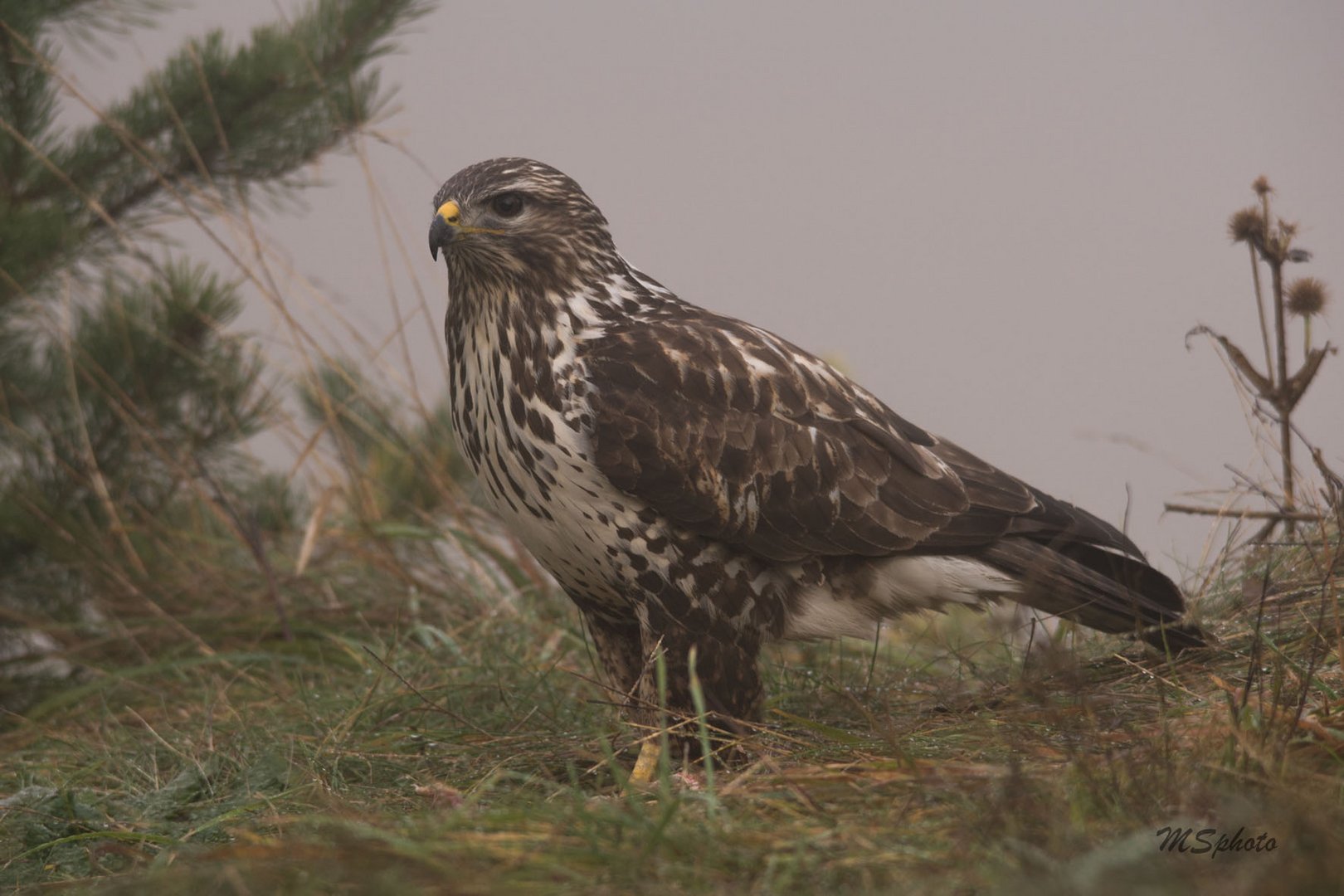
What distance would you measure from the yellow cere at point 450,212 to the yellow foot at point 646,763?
1.14 m

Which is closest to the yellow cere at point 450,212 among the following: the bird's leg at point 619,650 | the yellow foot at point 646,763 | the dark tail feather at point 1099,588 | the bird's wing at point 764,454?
the bird's wing at point 764,454

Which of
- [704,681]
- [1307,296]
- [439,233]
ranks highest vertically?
[1307,296]

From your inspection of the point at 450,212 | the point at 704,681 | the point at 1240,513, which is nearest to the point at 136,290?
the point at 450,212

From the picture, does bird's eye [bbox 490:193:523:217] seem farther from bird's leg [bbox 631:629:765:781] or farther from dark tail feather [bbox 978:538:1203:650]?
dark tail feather [bbox 978:538:1203:650]

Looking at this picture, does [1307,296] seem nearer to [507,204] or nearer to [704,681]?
[704,681]

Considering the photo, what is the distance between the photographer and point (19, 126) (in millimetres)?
3982

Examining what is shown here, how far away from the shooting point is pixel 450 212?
280cm

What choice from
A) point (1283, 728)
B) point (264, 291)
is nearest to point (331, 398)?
point (264, 291)

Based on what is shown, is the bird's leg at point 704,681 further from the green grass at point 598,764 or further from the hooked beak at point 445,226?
the hooked beak at point 445,226

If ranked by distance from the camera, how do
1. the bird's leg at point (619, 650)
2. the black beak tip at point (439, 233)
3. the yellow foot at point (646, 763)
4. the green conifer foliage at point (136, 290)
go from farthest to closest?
the green conifer foliage at point (136, 290)
the bird's leg at point (619, 650)
the black beak tip at point (439, 233)
the yellow foot at point (646, 763)

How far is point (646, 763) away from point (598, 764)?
0.97 feet

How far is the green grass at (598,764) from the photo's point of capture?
167cm
